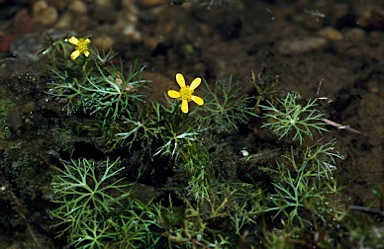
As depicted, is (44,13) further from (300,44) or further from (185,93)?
(300,44)

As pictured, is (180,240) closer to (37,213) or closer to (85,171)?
(85,171)

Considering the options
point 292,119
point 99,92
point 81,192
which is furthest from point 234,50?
point 81,192

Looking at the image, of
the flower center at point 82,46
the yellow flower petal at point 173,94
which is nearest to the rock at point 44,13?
the flower center at point 82,46

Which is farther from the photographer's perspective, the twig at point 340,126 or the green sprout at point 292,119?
the twig at point 340,126

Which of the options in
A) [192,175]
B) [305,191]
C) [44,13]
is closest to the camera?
[305,191]

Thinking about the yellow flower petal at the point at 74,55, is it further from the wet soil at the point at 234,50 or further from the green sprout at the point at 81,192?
the green sprout at the point at 81,192

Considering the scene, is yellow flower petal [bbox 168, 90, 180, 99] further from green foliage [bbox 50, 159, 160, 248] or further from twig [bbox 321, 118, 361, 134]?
twig [bbox 321, 118, 361, 134]
